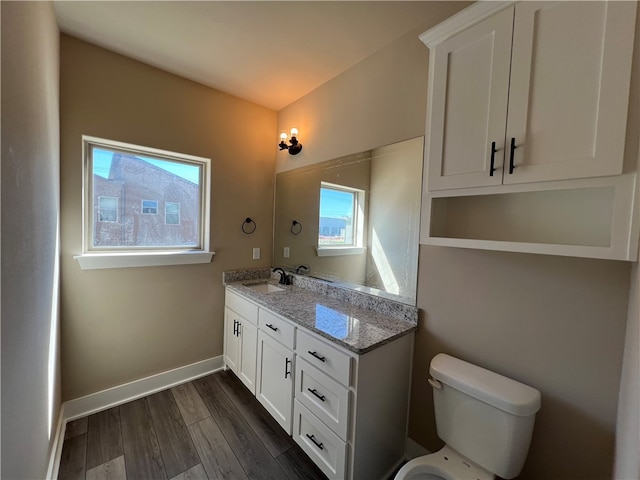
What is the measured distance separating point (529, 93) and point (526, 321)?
0.96m

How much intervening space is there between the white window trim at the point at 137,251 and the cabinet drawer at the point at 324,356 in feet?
4.19

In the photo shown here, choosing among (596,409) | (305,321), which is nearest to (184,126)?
(305,321)

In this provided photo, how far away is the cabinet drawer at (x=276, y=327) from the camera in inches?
63.5

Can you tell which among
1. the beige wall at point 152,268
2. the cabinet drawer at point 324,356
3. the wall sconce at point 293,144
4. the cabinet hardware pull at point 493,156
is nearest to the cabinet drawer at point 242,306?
the beige wall at point 152,268

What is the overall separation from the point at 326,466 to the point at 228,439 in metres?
0.71

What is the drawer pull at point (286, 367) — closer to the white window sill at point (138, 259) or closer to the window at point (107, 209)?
the white window sill at point (138, 259)

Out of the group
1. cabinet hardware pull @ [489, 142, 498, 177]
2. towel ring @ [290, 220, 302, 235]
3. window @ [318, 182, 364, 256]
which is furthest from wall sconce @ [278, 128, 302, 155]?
cabinet hardware pull @ [489, 142, 498, 177]

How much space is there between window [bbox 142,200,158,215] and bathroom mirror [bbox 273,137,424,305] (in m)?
1.06

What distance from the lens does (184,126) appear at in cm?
215

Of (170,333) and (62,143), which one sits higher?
(62,143)

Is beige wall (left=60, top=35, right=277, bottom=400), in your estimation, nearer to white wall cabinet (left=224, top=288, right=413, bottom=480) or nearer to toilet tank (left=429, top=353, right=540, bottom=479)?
white wall cabinet (left=224, top=288, right=413, bottom=480)

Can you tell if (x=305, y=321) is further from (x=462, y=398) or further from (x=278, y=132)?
(x=278, y=132)

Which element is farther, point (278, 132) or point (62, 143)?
point (278, 132)

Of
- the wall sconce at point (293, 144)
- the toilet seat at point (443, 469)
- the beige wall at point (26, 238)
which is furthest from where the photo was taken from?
the wall sconce at point (293, 144)
